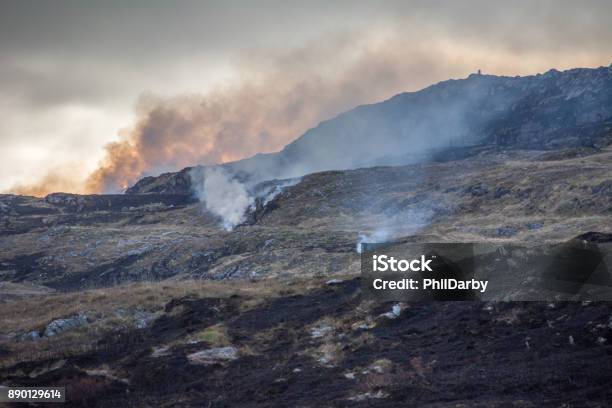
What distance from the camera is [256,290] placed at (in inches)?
2040

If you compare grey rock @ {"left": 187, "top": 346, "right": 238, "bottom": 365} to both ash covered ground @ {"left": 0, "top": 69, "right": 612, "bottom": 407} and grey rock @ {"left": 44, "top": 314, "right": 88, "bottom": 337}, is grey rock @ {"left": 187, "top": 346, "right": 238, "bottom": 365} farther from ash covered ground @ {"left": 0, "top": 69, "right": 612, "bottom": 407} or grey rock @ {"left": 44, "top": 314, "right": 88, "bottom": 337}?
grey rock @ {"left": 44, "top": 314, "right": 88, "bottom": 337}

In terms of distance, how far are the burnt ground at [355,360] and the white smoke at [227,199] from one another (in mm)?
94276

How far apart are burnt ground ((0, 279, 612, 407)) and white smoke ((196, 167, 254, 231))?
94.3m

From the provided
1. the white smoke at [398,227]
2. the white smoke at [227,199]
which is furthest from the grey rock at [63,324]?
the white smoke at [227,199]

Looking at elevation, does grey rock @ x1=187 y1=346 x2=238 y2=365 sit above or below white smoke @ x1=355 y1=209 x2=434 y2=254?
below

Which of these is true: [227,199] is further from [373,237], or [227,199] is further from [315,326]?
[315,326]

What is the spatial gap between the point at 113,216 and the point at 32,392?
150 meters

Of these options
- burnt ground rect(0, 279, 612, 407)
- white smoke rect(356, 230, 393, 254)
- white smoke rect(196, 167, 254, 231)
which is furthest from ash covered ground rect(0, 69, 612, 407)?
white smoke rect(196, 167, 254, 231)

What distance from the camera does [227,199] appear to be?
16400 cm

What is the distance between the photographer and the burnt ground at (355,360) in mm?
23625

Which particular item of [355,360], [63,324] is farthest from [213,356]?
[63,324]

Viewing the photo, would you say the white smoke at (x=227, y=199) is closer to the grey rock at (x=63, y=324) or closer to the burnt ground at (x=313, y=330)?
the burnt ground at (x=313, y=330)

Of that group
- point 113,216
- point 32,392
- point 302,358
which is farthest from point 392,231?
point 113,216

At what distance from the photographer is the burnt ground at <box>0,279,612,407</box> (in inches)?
930
